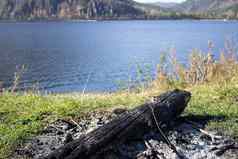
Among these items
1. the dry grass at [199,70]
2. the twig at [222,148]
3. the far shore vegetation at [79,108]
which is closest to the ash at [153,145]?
the twig at [222,148]

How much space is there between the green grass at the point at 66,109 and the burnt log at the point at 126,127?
0.69m

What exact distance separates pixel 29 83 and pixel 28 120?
103 ft

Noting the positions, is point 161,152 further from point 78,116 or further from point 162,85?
point 162,85

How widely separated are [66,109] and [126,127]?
225 centimetres

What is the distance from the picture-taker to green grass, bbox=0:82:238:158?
758 cm

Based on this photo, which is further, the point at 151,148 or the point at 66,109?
the point at 66,109

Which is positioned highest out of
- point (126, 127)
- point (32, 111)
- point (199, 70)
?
point (126, 127)

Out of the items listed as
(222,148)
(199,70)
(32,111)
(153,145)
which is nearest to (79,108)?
(32,111)

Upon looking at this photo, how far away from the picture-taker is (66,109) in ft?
28.9

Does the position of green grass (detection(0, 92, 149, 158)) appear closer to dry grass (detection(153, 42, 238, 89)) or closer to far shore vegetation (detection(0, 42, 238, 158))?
far shore vegetation (detection(0, 42, 238, 158))

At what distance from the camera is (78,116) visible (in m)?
8.23

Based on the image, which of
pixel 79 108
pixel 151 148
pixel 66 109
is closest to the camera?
pixel 151 148

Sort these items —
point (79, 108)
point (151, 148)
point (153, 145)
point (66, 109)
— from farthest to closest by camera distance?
point (79, 108)
point (66, 109)
point (153, 145)
point (151, 148)

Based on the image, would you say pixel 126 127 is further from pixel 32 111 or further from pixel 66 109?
pixel 32 111
